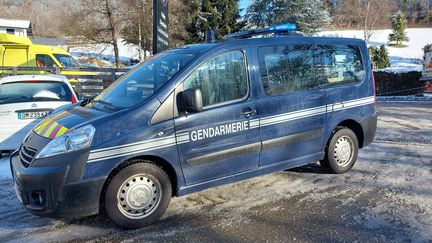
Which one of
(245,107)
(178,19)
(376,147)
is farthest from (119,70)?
(178,19)

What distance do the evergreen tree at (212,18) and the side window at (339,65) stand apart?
26.0 m

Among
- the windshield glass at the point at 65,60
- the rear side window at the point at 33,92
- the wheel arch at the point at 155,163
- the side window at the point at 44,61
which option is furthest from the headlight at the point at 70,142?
the windshield glass at the point at 65,60

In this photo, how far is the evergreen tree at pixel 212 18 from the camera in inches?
1226

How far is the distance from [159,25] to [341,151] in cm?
442

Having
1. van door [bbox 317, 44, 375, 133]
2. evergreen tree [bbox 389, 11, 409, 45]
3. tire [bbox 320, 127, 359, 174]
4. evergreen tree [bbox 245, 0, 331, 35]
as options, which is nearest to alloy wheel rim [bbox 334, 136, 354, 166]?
tire [bbox 320, 127, 359, 174]

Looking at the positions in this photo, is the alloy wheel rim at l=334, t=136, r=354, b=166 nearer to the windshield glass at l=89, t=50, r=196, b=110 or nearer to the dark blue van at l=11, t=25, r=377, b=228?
the dark blue van at l=11, t=25, r=377, b=228

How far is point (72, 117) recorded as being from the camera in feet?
13.8

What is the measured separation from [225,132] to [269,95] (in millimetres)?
759

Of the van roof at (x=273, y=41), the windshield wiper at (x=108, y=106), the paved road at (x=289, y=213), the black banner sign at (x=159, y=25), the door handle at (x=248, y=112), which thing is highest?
the black banner sign at (x=159, y=25)

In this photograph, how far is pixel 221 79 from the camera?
4.43m

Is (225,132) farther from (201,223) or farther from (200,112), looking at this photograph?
(201,223)

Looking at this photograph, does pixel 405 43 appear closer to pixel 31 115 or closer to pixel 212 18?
pixel 212 18

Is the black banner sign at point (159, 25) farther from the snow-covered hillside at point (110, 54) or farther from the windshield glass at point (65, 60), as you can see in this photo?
the snow-covered hillside at point (110, 54)

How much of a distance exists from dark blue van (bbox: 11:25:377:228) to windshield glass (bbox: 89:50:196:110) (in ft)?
0.06
